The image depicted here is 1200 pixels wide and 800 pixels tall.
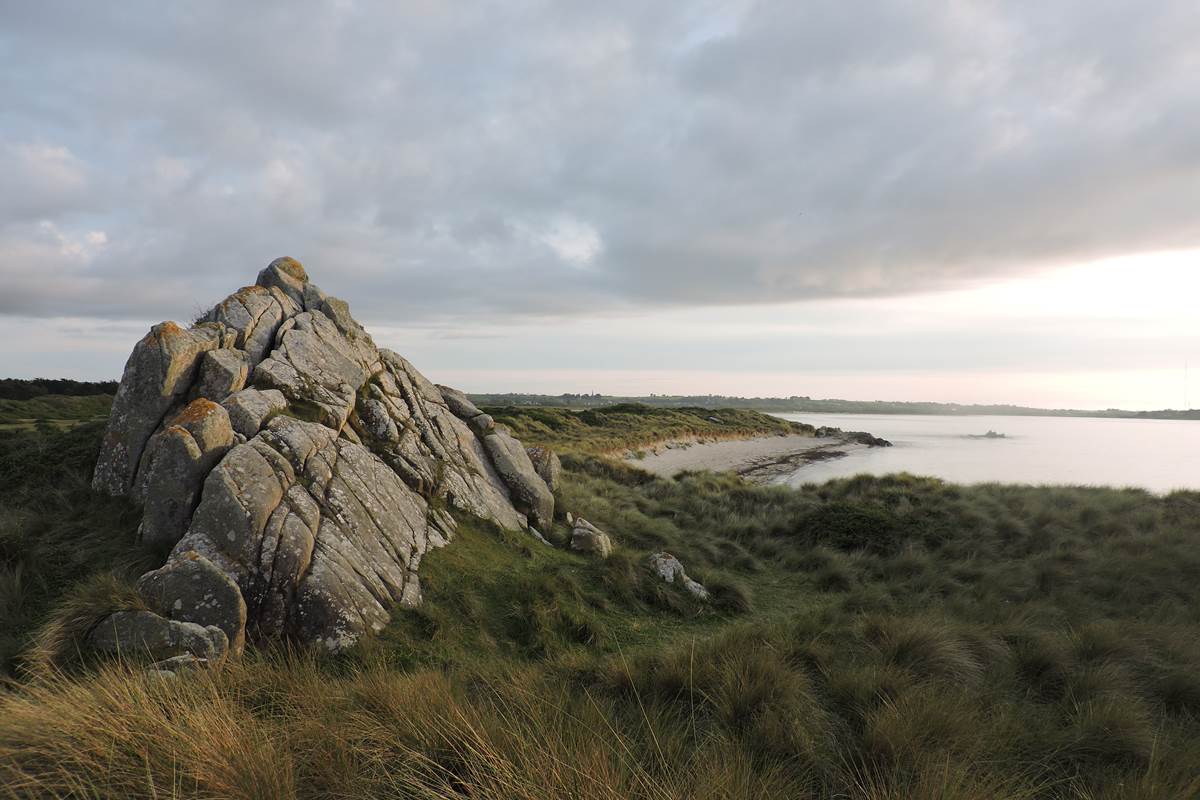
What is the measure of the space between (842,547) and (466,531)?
411 inches

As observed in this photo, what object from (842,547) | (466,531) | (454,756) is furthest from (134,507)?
(842,547)

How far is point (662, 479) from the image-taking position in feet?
78.0

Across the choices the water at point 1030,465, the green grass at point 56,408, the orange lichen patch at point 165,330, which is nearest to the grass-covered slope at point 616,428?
the water at point 1030,465

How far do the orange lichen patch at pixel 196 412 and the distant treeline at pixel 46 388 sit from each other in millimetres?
37982

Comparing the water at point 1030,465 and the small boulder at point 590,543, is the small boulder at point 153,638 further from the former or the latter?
the water at point 1030,465

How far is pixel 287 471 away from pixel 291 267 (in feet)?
25.0

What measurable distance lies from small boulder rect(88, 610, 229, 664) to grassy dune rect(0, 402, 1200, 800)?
0.30m

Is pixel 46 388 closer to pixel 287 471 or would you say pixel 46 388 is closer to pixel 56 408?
pixel 56 408

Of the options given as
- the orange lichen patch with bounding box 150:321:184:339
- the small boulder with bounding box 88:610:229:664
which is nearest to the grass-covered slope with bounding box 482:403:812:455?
the orange lichen patch with bounding box 150:321:184:339

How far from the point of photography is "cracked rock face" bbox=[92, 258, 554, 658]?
22.6 feet

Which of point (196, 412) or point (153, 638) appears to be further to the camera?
point (196, 412)

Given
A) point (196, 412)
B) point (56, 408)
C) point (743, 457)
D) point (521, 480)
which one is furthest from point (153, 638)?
point (743, 457)

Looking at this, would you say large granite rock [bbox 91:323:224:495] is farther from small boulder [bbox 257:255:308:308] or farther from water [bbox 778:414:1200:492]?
water [bbox 778:414:1200:492]

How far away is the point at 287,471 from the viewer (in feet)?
26.7
